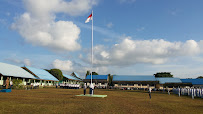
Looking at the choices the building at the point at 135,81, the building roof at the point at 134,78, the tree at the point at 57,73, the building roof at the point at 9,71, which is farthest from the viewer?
the tree at the point at 57,73

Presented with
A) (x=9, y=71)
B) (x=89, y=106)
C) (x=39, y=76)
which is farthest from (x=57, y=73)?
(x=89, y=106)

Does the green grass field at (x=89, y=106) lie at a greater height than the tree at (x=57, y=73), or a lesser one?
lesser

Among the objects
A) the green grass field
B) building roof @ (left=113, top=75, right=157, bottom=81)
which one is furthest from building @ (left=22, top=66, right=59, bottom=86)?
the green grass field

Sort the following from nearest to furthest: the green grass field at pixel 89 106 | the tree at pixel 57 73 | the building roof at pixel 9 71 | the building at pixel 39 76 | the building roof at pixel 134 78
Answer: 1. the green grass field at pixel 89 106
2. the building roof at pixel 9 71
3. the building at pixel 39 76
4. the building roof at pixel 134 78
5. the tree at pixel 57 73

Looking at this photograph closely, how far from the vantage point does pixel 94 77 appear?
74625 millimetres

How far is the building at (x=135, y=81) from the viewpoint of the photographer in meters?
65.1

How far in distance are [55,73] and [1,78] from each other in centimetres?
4105

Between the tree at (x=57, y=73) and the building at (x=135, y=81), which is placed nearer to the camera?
the building at (x=135, y=81)

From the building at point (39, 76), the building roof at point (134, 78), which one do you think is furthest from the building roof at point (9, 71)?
the building roof at point (134, 78)

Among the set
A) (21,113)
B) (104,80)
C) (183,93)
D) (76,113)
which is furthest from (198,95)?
(104,80)

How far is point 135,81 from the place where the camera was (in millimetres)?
66625

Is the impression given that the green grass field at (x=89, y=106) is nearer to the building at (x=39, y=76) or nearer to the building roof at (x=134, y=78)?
the building at (x=39, y=76)

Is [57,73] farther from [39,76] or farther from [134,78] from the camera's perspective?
[134,78]

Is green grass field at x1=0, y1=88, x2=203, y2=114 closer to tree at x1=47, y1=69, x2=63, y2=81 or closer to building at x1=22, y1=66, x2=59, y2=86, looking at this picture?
building at x1=22, y1=66, x2=59, y2=86
